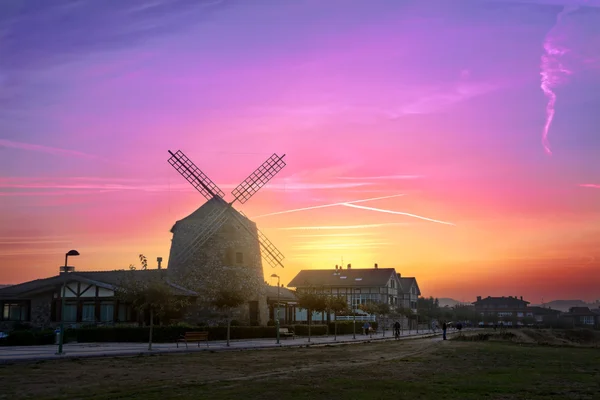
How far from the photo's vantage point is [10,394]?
1716 centimetres

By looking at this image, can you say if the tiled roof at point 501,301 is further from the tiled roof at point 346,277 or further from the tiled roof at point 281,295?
the tiled roof at point 281,295

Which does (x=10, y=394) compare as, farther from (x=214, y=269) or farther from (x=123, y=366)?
(x=214, y=269)

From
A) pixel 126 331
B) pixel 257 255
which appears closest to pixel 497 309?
pixel 257 255

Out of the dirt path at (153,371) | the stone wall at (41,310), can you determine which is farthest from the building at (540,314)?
the dirt path at (153,371)

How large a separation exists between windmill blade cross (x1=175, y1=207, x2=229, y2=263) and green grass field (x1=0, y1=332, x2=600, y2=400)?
2709 cm

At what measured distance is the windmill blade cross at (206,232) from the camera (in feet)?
189

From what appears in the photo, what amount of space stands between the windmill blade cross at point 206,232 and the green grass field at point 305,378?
88.9 ft

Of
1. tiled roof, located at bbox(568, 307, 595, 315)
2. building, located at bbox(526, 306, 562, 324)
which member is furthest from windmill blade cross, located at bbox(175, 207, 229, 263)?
tiled roof, located at bbox(568, 307, 595, 315)

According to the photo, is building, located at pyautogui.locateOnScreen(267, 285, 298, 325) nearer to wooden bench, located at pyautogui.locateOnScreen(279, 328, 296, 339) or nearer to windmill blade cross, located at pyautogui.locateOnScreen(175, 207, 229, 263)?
wooden bench, located at pyautogui.locateOnScreen(279, 328, 296, 339)

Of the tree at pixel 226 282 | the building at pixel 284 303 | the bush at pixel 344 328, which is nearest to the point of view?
the tree at pixel 226 282

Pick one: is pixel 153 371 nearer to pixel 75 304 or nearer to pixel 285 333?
pixel 285 333

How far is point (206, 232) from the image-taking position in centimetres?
5791

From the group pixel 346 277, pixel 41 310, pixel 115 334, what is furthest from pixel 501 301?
pixel 115 334

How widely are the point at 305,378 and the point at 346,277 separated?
9088cm
